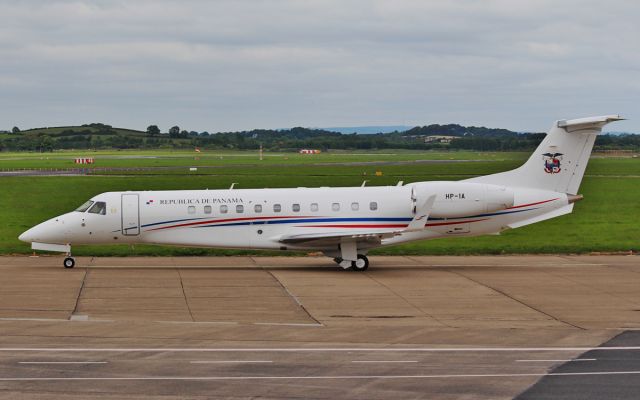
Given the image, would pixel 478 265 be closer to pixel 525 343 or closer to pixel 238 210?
pixel 238 210

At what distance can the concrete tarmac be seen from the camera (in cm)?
1689

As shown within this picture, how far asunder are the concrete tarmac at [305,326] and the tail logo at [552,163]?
3.34m

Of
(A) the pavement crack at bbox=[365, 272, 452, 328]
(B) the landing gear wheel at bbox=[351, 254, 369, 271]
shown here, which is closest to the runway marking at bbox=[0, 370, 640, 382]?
(A) the pavement crack at bbox=[365, 272, 452, 328]

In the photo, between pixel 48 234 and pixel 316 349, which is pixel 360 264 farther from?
pixel 316 349

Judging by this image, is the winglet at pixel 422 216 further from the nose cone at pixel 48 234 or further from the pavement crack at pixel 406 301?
the nose cone at pixel 48 234

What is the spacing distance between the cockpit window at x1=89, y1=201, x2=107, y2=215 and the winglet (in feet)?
33.4

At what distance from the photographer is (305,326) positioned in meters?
22.4

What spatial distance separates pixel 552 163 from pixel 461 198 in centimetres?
360

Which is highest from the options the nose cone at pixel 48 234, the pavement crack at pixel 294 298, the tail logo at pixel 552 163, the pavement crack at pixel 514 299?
the tail logo at pixel 552 163

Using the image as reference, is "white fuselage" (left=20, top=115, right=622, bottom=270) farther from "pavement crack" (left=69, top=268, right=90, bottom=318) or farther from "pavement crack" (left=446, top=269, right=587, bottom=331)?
"pavement crack" (left=446, top=269, right=587, bottom=331)

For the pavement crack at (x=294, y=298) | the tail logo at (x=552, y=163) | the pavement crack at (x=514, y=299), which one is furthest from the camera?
the tail logo at (x=552, y=163)

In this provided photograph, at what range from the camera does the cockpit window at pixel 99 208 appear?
3275cm

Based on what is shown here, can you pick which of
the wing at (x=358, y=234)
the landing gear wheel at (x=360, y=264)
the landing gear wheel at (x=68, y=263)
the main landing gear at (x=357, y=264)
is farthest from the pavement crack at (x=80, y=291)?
the landing gear wheel at (x=360, y=264)

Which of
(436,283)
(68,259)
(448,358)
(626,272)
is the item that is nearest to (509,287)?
(436,283)
